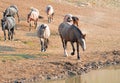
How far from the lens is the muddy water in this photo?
21.2m

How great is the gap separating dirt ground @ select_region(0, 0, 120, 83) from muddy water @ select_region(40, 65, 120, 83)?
2.24 ft

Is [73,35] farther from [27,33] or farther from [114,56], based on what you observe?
[27,33]

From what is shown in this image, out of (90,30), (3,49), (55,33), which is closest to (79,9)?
(90,30)

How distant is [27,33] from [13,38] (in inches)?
109

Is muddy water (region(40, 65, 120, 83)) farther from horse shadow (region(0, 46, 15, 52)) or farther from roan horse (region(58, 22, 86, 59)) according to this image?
horse shadow (region(0, 46, 15, 52))

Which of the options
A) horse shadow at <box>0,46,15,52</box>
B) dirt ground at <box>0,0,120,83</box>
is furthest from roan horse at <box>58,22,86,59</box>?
horse shadow at <box>0,46,15,52</box>

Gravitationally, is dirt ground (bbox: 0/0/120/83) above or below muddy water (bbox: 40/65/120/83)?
above

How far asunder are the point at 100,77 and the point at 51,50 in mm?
5513

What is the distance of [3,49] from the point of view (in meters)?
25.6

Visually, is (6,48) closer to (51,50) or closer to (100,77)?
(51,50)

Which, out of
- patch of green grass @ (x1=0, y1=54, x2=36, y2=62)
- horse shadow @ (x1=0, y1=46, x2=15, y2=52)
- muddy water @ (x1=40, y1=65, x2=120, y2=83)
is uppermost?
horse shadow @ (x1=0, y1=46, x2=15, y2=52)

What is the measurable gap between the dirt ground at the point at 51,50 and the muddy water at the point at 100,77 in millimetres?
683

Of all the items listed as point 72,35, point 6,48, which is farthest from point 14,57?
point 72,35

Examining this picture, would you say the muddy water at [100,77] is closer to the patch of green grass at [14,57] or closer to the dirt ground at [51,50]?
the dirt ground at [51,50]
